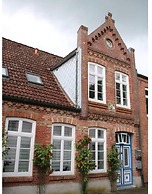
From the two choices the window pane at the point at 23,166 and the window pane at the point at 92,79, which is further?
the window pane at the point at 92,79

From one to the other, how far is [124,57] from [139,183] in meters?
7.96

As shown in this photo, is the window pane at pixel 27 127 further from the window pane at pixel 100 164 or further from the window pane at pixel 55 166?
the window pane at pixel 100 164

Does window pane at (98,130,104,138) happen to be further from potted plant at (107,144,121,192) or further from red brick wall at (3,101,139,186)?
potted plant at (107,144,121,192)

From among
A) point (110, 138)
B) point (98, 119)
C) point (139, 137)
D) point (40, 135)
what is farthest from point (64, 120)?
point (139, 137)

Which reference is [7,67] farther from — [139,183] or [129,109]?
[139,183]

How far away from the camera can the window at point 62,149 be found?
8.62m

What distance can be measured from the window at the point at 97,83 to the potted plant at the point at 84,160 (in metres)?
2.57

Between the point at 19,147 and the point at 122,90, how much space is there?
23.9ft

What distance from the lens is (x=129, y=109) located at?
1205cm

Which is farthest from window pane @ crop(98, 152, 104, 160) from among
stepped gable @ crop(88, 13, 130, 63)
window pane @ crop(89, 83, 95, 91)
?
stepped gable @ crop(88, 13, 130, 63)

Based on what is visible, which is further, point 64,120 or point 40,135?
point 64,120

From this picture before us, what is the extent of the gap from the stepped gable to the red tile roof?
3270 millimetres

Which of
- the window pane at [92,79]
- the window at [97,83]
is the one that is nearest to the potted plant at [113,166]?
the window at [97,83]

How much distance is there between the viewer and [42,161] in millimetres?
7645
